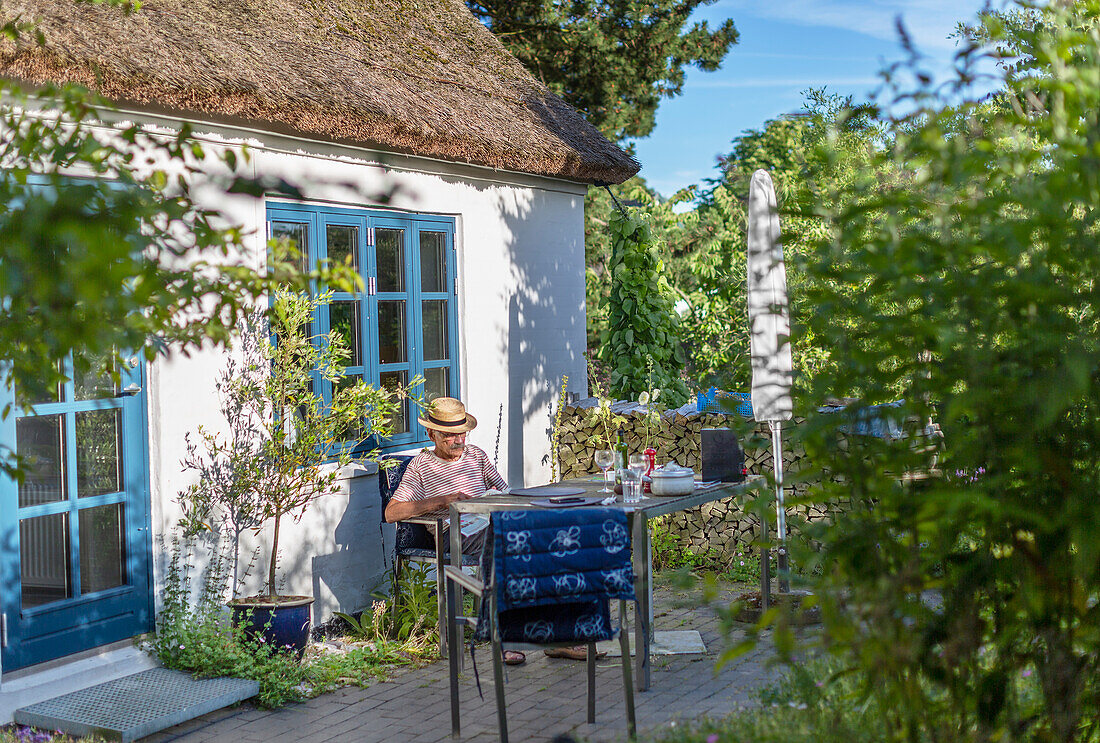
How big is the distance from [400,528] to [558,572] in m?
1.93

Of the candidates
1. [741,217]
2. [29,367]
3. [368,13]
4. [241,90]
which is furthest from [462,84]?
[741,217]

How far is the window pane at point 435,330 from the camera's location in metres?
6.53

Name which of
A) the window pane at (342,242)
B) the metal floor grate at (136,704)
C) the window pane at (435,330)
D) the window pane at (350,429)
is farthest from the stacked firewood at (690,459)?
the metal floor grate at (136,704)

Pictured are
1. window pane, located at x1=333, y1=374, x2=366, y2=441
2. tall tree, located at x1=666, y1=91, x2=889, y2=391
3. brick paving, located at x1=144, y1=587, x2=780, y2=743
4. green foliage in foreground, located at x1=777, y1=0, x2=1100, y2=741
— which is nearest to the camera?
green foliage in foreground, located at x1=777, y1=0, x2=1100, y2=741

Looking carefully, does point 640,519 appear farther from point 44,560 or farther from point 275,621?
point 44,560

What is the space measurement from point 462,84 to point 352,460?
271 cm

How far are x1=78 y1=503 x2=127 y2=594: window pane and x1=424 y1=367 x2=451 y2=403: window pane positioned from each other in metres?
2.18

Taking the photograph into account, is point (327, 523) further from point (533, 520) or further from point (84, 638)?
point (533, 520)

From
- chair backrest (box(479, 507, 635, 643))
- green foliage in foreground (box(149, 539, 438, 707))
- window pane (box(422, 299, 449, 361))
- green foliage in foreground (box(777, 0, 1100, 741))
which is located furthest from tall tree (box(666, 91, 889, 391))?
green foliage in foreground (box(149, 539, 438, 707))

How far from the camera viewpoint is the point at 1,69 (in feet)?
13.2

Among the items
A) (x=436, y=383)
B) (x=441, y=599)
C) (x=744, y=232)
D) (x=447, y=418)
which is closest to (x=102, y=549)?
(x=441, y=599)

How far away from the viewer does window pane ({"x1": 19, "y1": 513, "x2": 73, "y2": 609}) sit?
430 centimetres

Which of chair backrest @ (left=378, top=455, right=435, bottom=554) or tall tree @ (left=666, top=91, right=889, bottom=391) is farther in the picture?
chair backrest @ (left=378, top=455, right=435, bottom=554)

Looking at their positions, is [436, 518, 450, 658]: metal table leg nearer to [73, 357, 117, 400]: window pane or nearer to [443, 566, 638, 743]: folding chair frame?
[443, 566, 638, 743]: folding chair frame
